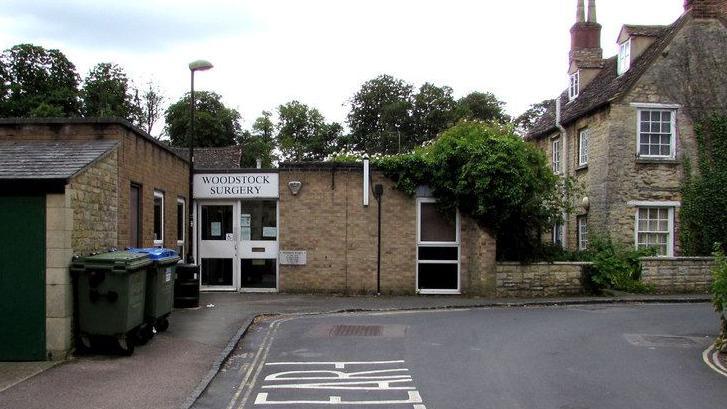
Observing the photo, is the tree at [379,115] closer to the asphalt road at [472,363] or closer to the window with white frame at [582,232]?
the window with white frame at [582,232]

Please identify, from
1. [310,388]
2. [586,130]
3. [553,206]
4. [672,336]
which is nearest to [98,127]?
[310,388]

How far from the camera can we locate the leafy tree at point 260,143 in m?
68.2

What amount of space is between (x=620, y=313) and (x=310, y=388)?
905cm

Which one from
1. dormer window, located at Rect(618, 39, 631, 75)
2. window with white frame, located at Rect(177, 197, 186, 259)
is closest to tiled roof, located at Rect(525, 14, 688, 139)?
dormer window, located at Rect(618, 39, 631, 75)

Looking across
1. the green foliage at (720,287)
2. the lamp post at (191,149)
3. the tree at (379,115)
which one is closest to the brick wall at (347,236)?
the lamp post at (191,149)

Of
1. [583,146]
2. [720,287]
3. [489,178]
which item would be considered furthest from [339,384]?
[583,146]

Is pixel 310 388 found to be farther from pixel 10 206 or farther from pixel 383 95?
pixel 383 95

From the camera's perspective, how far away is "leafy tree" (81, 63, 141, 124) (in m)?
58.0

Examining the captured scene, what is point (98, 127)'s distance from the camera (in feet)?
37.4

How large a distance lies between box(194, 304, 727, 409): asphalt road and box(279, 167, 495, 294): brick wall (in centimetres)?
359

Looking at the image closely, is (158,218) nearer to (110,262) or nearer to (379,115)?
(110,262)

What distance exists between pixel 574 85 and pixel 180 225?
673 inches

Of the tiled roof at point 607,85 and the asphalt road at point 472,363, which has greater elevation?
the tiled roof at point 607,85

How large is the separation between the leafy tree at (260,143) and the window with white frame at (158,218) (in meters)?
46.4
